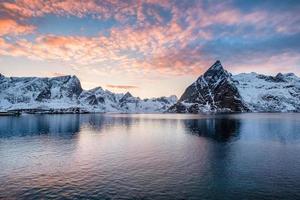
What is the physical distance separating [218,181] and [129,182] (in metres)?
15.5

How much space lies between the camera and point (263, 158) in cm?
6375

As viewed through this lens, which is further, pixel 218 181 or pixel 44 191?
pixel 218 181

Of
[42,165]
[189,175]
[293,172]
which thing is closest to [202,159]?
[189,175]

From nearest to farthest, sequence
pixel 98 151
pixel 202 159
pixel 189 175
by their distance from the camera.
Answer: pixel 189 175 → pixel 202 159 → pixel 98 151

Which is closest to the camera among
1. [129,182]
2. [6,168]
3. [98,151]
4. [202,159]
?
[129,182]

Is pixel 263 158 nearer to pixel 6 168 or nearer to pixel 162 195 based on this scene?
pixel 162 195

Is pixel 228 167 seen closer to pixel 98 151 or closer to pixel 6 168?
pixel 98 151

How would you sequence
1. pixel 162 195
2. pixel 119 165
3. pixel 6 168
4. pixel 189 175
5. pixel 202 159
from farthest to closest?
pixel 202 159 < pixel 119 165 < pixel 6 168 < pixel 189 175 < pixel 162 195

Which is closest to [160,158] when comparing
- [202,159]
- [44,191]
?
[202,159]

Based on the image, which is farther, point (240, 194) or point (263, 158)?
point (263, 158)

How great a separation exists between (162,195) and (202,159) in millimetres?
26656

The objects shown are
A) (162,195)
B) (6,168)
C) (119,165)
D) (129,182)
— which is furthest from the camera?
(119,165)

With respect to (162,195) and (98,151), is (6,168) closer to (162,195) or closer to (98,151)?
(98,151)

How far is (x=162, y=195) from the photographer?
126 ft
